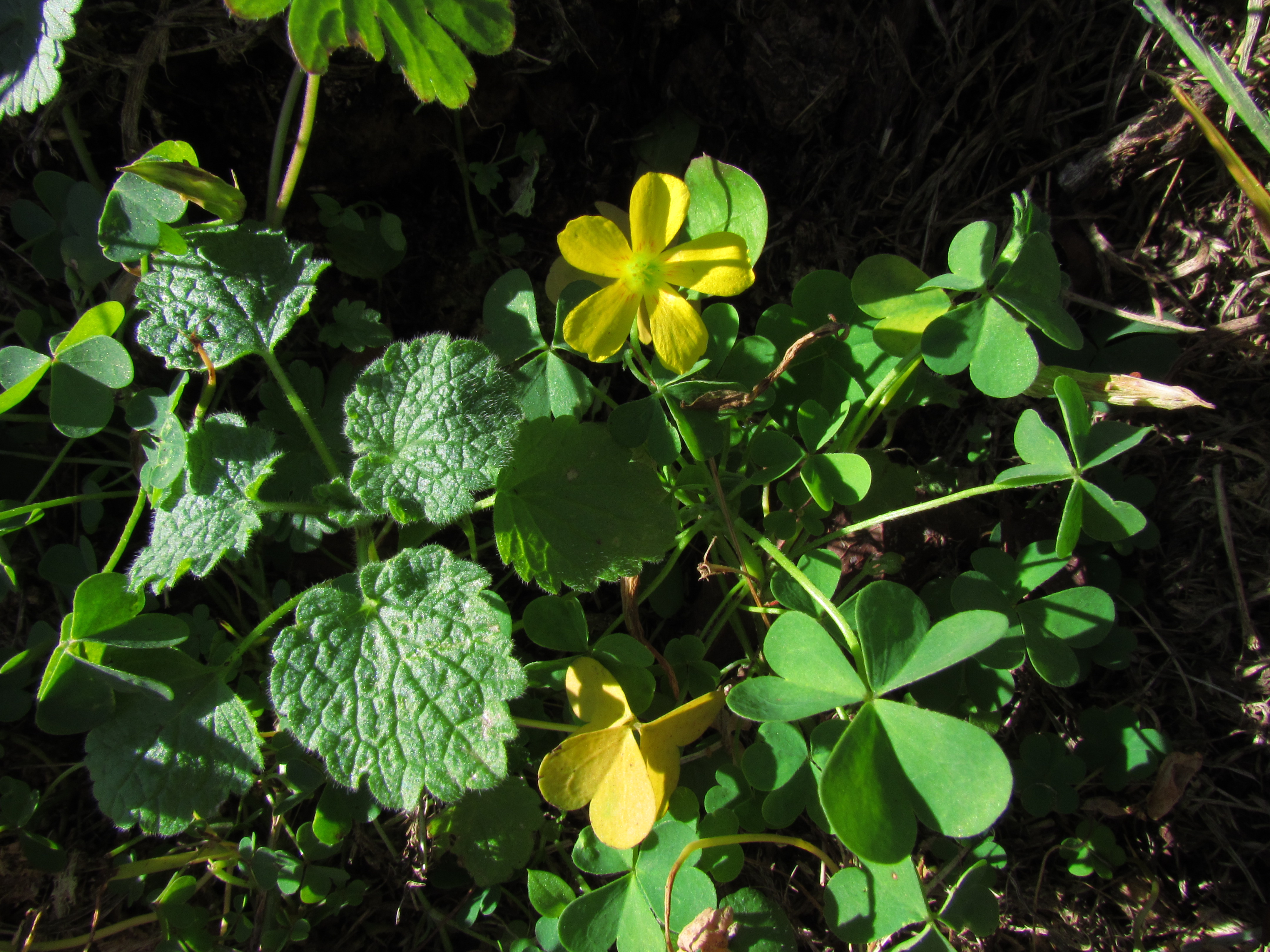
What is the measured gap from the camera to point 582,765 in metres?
1.60

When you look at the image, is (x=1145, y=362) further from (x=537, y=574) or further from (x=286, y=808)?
(x=286, y=808)

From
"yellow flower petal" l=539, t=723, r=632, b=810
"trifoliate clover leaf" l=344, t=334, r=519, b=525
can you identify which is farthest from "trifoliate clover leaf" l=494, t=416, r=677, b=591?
"yellow flower petal" l=539, t=723, r=632, b=810

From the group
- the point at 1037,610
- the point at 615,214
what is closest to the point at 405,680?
the point at 615,214

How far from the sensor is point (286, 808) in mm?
1824

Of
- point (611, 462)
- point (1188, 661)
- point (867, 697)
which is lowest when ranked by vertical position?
point (1188, 661)

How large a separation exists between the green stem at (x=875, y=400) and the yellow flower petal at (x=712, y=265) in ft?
1.29

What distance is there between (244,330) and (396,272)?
1.79 ft

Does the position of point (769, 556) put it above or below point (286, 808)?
above

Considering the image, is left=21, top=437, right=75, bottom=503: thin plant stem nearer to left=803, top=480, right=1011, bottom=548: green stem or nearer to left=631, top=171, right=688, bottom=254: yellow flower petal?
left=631, top=171, right=688, bottom=254: yellow flower petal

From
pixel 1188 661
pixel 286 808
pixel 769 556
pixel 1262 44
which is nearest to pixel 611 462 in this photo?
pixel 769 556

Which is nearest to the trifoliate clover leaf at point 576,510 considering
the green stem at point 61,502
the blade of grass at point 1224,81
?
the green stem at point 61,502

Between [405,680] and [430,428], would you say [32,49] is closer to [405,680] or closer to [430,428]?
[430,428]

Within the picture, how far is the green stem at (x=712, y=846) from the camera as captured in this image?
61.4 inches

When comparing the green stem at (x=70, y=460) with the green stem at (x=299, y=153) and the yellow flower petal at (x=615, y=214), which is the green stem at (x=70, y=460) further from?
the yellow flower petal at (x=615, y=214)
